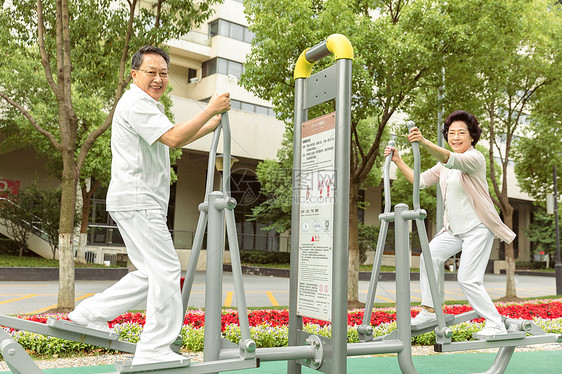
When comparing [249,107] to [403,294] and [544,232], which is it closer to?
[403,294]

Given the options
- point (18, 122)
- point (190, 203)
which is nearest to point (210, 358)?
point (18, 122)

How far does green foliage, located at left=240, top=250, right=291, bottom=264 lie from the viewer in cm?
2408

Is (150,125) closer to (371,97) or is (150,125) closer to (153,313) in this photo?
(153,313)

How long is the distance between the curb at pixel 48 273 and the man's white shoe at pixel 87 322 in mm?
13090

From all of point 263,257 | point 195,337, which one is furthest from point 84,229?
point 195,337

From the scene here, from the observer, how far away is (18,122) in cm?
1580

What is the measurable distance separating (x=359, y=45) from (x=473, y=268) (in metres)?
5.93

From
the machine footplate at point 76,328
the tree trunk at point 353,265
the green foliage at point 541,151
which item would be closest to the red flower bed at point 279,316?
the tree trunk at point 353,265

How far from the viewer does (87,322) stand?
9.51 feet

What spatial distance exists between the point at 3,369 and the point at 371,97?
743 cm

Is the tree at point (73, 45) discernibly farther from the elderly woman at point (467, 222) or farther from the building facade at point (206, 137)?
the building facade at point (206, 137)

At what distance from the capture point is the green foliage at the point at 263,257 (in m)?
24.1

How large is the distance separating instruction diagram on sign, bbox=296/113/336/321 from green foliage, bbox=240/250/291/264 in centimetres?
2057

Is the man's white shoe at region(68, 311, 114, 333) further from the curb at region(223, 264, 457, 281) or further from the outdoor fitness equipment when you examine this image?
the curb at region(223, 264, 457, 281)
